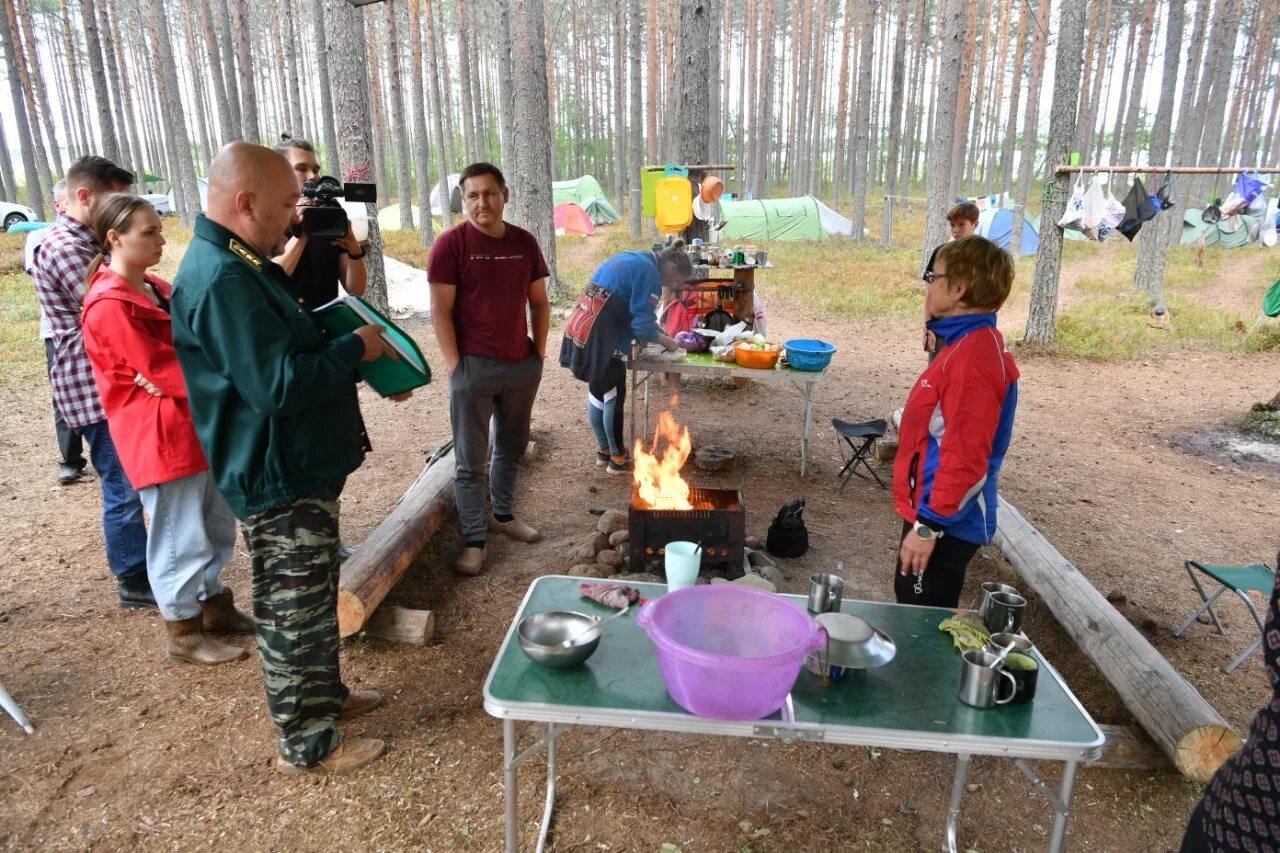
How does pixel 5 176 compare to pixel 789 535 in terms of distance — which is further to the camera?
pixel 5 176

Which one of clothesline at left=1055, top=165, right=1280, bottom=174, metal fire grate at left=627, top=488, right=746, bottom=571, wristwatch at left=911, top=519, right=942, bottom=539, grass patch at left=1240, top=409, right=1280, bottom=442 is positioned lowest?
grass patch at left=1240, top=409, right=1280, bottom=442

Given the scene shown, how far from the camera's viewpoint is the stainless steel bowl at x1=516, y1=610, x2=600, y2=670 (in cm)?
200

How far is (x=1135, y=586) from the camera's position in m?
4.34

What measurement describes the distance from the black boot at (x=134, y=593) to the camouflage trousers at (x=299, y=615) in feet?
5.48

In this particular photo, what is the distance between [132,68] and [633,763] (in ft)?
154

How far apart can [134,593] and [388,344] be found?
2.42 metres

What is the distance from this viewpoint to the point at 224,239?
217 cm

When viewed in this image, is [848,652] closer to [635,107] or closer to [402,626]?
[402,626]

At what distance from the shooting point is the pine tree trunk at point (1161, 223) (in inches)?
517

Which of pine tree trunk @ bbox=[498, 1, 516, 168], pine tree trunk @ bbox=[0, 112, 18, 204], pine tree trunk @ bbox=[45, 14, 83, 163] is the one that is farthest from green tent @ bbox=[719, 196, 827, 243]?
pine tree trunk @ bbox=[45, 14, 83, 163]

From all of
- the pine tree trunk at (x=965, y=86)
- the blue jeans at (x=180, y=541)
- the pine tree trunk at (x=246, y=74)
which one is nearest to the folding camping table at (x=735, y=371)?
the blue jeans at (x=180, y=541)

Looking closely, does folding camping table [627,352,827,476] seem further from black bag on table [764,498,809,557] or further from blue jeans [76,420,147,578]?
blue jeans [76,420,147,578]

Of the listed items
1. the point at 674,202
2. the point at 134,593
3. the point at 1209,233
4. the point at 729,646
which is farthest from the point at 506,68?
the point at 1209,233

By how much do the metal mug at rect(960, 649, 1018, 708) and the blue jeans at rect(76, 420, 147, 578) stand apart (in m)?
3.72
